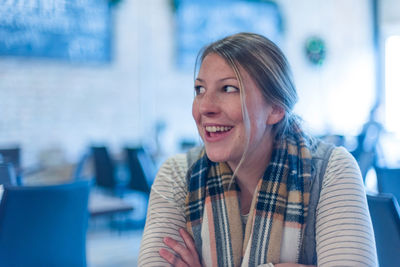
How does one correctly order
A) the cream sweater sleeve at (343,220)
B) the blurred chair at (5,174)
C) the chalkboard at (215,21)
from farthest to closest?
the chalkboard at (215,21), the blurred chair at (5,174), the cream sweater sleeve at (343,220)

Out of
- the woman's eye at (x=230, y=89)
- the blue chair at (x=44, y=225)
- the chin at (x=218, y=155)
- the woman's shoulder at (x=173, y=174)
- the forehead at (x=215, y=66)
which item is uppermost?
the forehead at (x=215, y=66)

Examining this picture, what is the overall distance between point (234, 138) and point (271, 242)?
0.32m

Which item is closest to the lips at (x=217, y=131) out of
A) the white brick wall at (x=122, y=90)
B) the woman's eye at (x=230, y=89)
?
the woman's eye at (x=230, y=89)

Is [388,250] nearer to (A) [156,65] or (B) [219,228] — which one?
(B) [219,228]

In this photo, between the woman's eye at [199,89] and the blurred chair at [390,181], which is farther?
the blurred chair at [390,181]

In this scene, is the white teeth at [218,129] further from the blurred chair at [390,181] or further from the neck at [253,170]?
the blurred chair at [390,181]

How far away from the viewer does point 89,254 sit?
3.70 meters

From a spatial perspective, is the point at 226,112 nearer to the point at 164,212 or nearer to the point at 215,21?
the point at 164,212

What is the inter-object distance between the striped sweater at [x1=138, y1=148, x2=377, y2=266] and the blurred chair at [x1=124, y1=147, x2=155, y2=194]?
262cm

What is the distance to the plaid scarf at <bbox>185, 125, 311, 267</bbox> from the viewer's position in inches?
45.5

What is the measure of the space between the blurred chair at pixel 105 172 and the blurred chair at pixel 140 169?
0.30 metres

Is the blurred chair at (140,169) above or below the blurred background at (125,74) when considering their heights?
below

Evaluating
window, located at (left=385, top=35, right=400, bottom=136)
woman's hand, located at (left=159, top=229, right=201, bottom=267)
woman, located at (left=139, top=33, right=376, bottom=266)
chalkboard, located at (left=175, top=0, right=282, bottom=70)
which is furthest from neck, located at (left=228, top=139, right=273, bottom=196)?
window, located at (left=385, top=35, right=400, bottom=136)

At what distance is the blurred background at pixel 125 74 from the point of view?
203 inches
